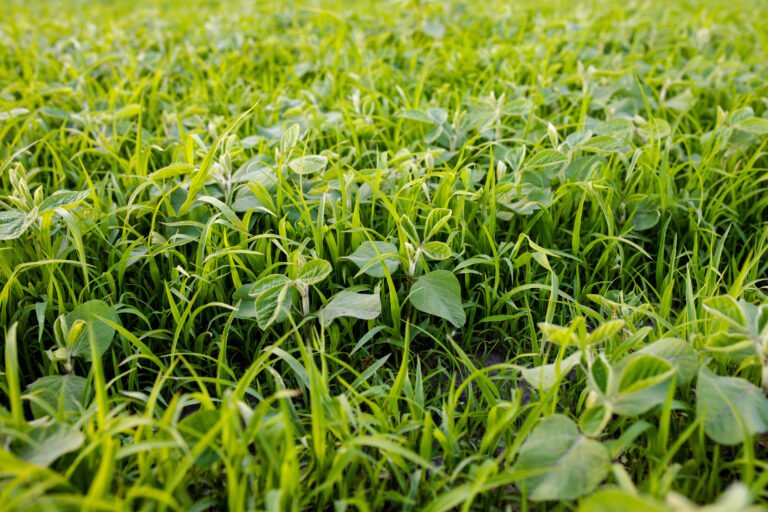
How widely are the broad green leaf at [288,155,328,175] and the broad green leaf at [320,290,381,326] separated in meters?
0.48

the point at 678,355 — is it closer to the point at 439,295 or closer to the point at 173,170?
the point at 439,295

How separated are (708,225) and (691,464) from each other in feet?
3.37

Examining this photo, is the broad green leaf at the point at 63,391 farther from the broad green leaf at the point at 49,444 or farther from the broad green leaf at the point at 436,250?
the broad green leaf at the point at 436,250

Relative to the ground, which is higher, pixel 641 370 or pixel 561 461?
pixel 641 370

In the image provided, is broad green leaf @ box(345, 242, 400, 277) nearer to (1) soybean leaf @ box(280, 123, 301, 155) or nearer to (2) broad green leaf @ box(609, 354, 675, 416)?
(1) soybean leaf @ box(280, 123, 301, 155)

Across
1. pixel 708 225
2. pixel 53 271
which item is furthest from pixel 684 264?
pixel 53 271

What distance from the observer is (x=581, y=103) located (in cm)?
258

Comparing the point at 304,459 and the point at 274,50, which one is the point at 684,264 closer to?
the point at 304,459

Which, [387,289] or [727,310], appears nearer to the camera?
[727,310]

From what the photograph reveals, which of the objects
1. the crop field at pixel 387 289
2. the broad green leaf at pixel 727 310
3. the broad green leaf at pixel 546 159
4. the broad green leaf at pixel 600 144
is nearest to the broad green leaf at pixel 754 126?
the crop field at pixel 387 289

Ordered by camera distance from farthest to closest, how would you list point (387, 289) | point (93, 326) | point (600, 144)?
point (600, 144) → point (387, 289) → point (93, 326)

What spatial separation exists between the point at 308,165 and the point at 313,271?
0.50 metres

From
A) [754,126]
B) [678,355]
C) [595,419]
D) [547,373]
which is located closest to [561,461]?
[595,419]

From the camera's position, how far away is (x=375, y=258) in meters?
1.57
